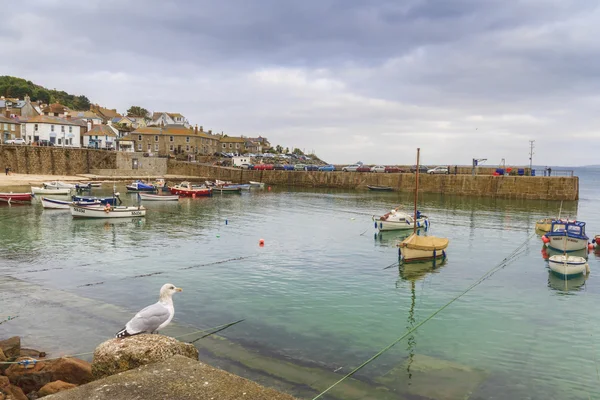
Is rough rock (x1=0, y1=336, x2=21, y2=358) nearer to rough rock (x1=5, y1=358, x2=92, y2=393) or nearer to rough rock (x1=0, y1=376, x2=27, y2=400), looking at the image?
rough rock (x1=5, y1=358, x2=92, y2=393)

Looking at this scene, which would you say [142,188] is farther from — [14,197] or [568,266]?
[568,266]

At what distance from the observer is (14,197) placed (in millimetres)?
51656

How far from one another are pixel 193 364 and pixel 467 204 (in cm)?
6266

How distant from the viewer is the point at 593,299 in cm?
2155

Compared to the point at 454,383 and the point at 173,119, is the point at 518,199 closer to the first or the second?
the point at 454,383

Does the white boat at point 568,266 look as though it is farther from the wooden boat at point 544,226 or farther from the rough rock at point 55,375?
the rough rock at point 55,375

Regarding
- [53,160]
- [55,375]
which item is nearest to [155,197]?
[53,160]

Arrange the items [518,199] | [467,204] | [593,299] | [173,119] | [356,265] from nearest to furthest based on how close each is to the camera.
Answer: [593,299], [356,265], [467,204], [518,199], [173,119]

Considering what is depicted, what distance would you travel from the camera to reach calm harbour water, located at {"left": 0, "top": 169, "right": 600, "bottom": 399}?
14008mm

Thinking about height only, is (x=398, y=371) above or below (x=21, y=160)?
below

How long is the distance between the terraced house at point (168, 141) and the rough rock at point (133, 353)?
109 metres

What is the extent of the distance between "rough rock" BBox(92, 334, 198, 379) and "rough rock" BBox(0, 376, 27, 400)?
2518 millimetres

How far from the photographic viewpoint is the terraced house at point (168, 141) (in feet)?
374

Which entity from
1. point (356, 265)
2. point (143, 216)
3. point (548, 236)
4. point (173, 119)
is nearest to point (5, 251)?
point (143, 216)
